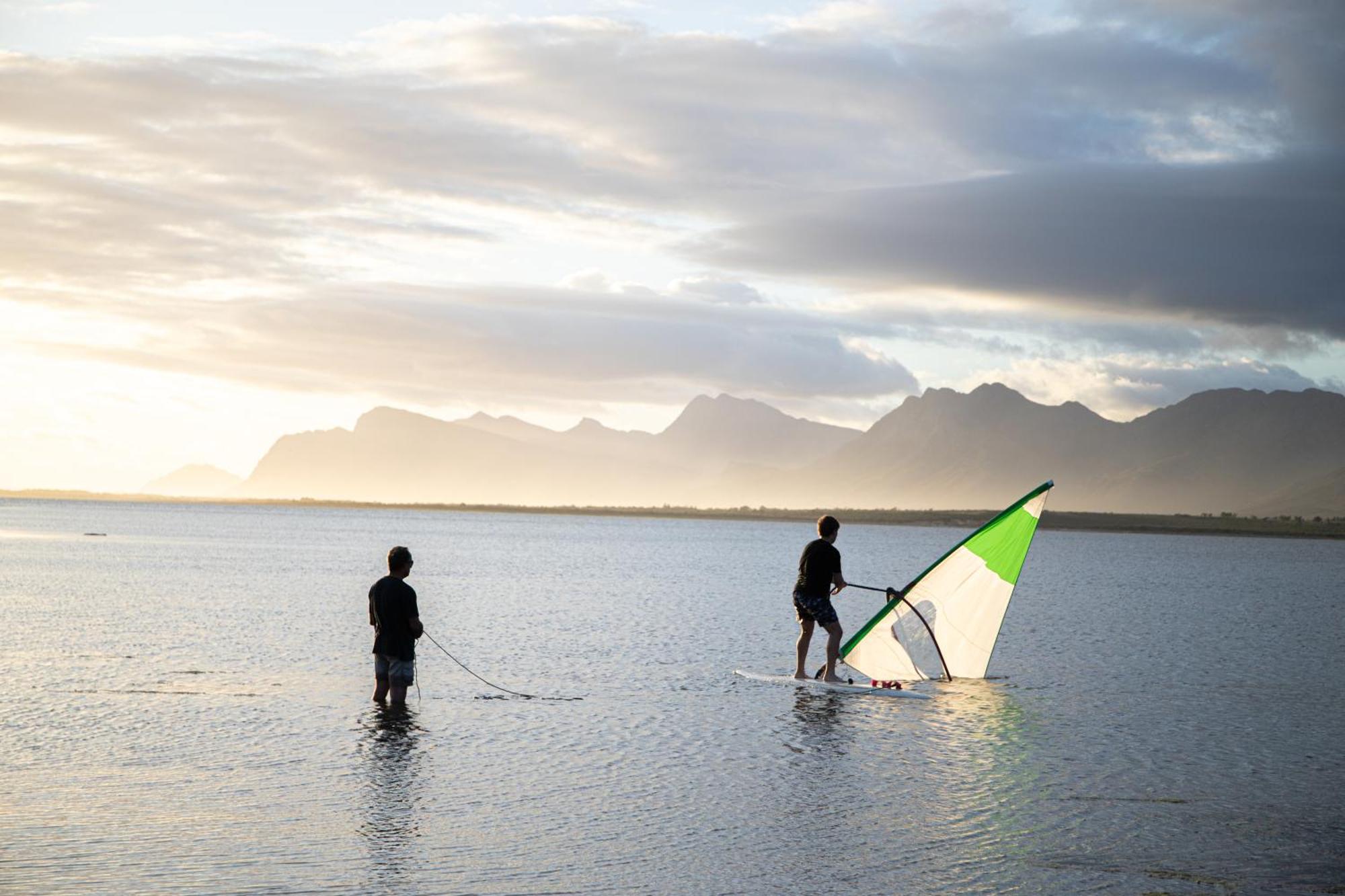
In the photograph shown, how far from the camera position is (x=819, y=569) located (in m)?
18.1

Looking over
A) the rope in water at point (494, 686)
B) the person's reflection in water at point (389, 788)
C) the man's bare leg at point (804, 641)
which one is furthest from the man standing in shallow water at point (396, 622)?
the man's bare leg at point (804, 641)

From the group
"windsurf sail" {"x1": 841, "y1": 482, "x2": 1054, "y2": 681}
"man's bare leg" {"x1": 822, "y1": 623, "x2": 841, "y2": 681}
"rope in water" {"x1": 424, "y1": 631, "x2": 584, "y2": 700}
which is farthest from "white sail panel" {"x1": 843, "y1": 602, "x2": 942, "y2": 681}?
"rope in water" {"x1": 424, "y1": 631, "x2": 584, "y2": 700}

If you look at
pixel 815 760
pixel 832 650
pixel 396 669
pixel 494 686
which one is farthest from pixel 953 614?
pixel 396 669

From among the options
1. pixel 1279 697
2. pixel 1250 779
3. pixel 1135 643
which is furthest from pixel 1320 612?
pixel 1250 779

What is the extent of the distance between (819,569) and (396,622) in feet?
19.9

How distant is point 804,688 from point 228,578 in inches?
1182

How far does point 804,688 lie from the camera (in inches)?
739

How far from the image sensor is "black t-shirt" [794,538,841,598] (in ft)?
59.2

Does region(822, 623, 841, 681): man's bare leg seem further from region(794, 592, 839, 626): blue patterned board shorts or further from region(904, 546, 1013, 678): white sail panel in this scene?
region(904, 546, 1013, 678): white sail panel

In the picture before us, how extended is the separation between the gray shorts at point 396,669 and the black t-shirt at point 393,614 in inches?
5.6

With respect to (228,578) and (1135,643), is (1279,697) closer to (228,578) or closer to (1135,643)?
(1135,643)

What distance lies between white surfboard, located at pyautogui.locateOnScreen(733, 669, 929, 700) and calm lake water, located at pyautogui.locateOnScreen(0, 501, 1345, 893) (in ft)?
1.13

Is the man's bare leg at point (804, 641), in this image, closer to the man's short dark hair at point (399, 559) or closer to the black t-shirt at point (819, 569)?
the black t-shirt at point (819, 569)

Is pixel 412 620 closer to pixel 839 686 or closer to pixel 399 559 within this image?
pixel 399 559
